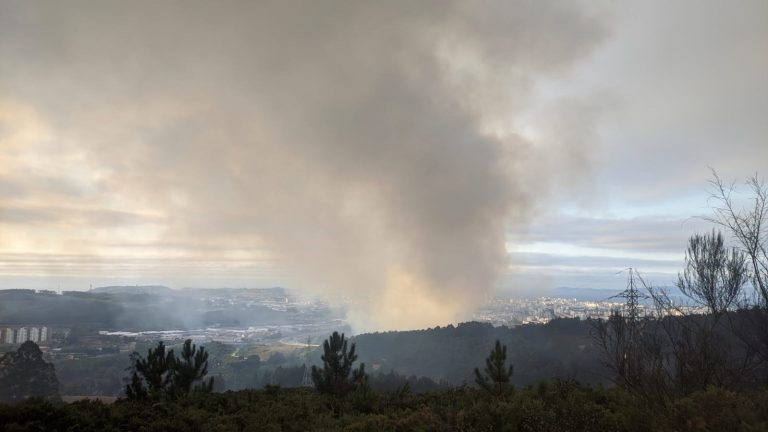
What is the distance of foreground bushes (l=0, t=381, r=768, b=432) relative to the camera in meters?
6.37

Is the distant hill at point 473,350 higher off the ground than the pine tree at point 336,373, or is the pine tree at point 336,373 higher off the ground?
the pine tree at point 336,373

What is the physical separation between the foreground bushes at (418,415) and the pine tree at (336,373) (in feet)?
14.7

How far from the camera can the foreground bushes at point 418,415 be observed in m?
6.37

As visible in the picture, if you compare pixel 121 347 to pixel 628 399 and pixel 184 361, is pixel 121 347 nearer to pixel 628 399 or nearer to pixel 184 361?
pixel 184 361

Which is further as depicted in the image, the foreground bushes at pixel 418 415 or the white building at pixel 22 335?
the white building at pixel 22 335

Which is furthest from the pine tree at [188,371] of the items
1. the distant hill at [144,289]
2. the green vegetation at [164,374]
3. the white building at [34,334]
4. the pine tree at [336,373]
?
the distant hill at [144,289]

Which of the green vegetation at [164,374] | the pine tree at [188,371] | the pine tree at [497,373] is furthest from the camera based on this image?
the pine tree at [188,371]

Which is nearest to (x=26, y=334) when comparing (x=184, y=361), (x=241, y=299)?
(x=184, y=361)

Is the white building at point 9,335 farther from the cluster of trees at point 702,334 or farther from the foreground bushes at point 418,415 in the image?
the cluster of trees at point 702,334

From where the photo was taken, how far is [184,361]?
19172mm

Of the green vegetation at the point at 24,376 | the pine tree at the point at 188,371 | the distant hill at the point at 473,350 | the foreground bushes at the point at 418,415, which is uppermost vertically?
the foreground bushes at the point at 418,415

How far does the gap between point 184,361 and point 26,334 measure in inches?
2777

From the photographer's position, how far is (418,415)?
33.5 ft

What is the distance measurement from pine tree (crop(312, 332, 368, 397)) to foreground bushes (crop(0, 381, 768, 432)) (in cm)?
449
